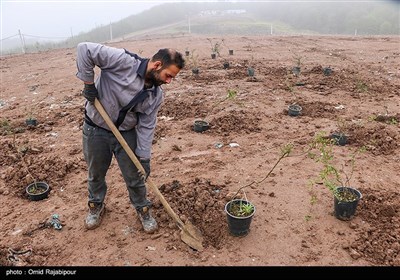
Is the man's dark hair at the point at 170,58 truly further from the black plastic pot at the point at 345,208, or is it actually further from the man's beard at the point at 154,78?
the black plastic pot at the point at 345,208

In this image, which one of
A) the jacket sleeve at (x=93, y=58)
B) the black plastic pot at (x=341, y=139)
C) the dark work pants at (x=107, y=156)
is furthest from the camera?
the black plastic pot at (x=341, y=139)

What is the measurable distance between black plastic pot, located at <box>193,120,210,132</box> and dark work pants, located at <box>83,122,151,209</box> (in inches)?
96.0

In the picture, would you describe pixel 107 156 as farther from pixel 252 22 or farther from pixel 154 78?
pixel 252 22

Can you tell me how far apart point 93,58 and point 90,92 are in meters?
0.27

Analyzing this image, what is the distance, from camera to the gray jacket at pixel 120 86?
271 centimetres

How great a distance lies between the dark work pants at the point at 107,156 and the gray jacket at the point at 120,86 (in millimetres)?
92

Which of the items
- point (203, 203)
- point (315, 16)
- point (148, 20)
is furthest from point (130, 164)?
point (148, 20)

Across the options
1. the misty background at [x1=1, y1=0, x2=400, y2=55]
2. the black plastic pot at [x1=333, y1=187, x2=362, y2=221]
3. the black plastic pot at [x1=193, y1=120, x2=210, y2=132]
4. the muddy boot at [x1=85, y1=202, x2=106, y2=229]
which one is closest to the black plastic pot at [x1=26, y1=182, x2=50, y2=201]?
the muddy boot at [x1=85, y1=202, x2=106, y2=229]

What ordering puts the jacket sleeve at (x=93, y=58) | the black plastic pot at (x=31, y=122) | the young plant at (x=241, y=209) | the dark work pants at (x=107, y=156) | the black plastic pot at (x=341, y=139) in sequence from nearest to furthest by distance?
the jacket sleeve at (x=93, y=58) < the dark work pants at (x=107, y=156) < the young plant at (x=241, y=209) < the black plastic pot at (x=341, y=139) < the black plastic pot at (x=31, y=122)

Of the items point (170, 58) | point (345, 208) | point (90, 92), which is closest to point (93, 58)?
point (90, 92)

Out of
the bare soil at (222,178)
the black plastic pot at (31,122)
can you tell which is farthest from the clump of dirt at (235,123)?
the black plastic pot at (31,122)

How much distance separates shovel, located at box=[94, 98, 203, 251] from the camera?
281 centimetres

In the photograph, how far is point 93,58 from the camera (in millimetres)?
2693

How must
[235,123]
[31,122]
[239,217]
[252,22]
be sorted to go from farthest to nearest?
[252,22]
[31,122]
[235,123]
[239,217]
